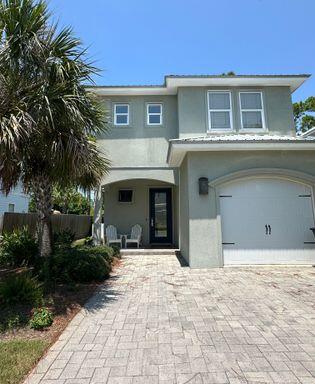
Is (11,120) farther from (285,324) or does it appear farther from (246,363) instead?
(285,324)

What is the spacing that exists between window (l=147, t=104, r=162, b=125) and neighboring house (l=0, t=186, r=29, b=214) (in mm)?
12646

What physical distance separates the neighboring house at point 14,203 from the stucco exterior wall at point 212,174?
1624 centimetres

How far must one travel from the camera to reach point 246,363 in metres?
3.63

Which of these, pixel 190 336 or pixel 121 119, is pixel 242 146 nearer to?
pixel 121 119

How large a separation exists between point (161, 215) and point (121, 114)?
5.54 m

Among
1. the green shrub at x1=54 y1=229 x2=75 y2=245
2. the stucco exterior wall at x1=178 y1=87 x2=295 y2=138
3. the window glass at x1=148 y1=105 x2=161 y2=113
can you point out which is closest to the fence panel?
the green shrub at x1=54 y1=229 x2=75 y2=245

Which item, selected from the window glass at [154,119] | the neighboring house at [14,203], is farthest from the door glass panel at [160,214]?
the neighboring house at [14,203]

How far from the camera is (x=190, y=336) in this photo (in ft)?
14.6

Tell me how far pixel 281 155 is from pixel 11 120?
8421 millimetres

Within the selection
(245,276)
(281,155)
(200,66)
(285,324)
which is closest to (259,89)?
(200,66)

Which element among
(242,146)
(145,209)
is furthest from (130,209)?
(242,146)

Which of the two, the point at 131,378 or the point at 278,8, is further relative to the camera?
the point at 278,8

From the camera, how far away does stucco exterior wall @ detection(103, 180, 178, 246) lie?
15289 millimetres

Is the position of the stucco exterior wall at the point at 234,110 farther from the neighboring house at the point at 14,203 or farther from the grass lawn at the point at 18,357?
the neighboring house at the point at 14,203
